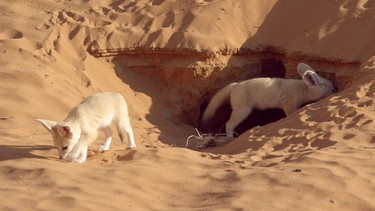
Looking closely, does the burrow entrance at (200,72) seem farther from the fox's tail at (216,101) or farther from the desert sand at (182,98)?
the fox's tail at (216,101)

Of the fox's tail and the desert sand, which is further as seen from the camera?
the fox's tail

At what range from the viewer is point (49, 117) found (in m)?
8.71

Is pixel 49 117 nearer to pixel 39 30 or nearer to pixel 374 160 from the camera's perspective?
pixel 39 30

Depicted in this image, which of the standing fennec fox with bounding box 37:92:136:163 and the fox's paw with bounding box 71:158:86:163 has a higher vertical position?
the standing fennec fox with bounding box 37:92:136:163

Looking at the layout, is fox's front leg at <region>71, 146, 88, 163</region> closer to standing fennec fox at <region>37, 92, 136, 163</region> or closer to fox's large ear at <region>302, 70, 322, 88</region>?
standing fennec fox at <region>37, 92, 136, 163</region>

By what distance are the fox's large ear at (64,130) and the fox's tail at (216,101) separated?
422 cm

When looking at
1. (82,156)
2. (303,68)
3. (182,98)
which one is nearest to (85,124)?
(82,156)

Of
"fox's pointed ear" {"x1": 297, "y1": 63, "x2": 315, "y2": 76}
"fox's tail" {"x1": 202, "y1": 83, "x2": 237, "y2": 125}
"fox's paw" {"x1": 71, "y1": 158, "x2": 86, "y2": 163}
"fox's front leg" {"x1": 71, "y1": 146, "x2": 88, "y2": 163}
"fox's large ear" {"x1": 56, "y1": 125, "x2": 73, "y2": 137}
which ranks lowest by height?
"fox's paw" {"x1": 71, "y1": 158, "x2": 86, "y2": 163}

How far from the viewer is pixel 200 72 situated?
36.0ft

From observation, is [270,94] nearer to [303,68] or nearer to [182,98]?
[303,68]

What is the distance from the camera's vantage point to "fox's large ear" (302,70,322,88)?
982cm

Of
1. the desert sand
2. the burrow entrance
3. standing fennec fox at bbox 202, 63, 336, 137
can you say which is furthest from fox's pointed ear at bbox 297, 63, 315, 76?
the burrow entrance

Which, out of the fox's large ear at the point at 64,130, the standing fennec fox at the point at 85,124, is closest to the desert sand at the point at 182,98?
the standing fennec fox at the point at 85,124

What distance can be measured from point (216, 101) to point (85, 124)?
401 centimetres
